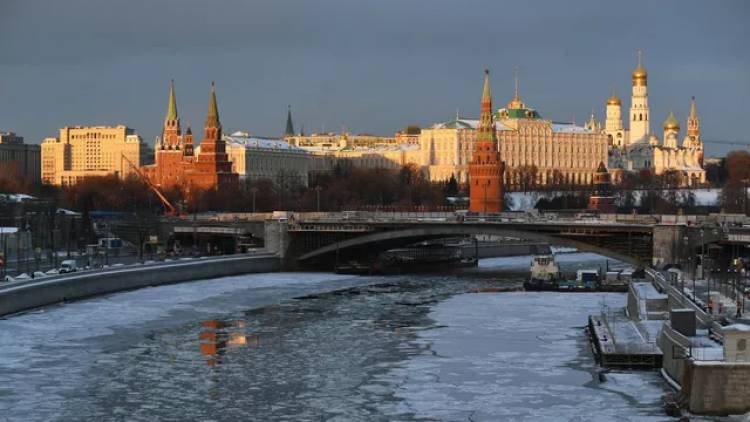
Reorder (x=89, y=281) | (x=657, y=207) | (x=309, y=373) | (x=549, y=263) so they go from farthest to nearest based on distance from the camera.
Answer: (x=657, y=207), (x=549, y=263), (x=89, y=281), (x=309, y=373)

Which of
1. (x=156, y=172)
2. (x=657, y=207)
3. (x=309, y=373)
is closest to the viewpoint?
(x=309, y=373)

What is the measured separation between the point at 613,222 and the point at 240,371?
33.5 metres

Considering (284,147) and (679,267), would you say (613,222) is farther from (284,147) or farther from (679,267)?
(284,147)

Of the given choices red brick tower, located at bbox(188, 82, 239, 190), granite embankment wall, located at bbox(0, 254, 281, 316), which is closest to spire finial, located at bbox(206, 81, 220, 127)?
red brick tower, located at bbox(188, 82, 239, 190)

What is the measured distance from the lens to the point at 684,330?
3088 centimetres

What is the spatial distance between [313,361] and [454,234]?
1345 inches

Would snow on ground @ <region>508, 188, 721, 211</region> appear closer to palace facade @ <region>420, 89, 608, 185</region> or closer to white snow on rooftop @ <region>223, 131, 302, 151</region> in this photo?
palace facade @ <region>420, 89, 608, 185</region>

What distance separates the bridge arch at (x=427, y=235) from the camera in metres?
63.0

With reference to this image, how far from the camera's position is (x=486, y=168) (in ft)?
416

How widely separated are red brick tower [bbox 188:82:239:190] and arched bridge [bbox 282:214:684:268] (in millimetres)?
64736

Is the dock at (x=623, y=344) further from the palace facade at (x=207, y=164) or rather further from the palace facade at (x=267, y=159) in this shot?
the palace facade at (x=267, y=159)

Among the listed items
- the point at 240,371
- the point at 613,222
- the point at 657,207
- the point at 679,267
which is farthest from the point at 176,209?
the point at 240,371

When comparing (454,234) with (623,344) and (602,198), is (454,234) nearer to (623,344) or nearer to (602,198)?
(623,344)

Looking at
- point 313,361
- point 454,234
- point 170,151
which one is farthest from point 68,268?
point 170,151
